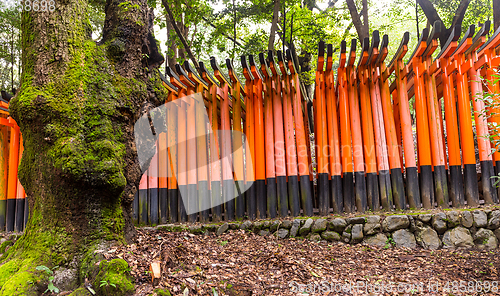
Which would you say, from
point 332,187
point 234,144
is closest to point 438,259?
point 332,187

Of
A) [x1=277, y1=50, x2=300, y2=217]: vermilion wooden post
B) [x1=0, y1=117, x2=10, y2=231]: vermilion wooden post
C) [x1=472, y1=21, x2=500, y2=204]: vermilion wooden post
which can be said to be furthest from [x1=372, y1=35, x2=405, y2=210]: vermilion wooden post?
[x1=0, y1=117, x2=10, y2=231]: vermilion wooden post

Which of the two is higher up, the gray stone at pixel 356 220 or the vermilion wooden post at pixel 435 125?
the vermilion wooden post at pixel 435 125

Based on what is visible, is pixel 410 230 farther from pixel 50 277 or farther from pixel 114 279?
pixel 50 277

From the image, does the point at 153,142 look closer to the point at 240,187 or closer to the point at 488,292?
the point at 240,187

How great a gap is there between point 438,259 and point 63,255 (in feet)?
14.0

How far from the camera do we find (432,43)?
4887mm

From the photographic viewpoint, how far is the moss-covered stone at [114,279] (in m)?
2.66

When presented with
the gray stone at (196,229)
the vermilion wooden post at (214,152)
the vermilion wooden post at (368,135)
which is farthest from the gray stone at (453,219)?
the gray stone at (196,229)

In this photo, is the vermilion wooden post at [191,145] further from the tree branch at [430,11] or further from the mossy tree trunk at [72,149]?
the tree branch at [430,11]

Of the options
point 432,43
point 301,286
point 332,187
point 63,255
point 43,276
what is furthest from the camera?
point 332,187

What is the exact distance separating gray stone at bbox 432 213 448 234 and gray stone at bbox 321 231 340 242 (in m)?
1.34

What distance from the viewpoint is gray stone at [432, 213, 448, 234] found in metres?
4.32

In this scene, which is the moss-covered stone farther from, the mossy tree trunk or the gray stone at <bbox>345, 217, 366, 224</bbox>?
the gray stone at <bbox>345, 217, 366, 224</bbox>

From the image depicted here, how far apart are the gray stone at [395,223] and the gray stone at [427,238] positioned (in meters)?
0.19
